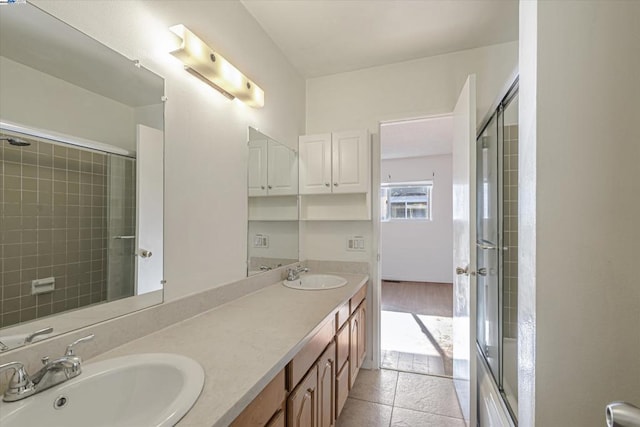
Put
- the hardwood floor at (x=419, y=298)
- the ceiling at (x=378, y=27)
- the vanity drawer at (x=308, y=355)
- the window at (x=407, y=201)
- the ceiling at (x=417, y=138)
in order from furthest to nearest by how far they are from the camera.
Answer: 1. the window at (x=407, y=201)
2. the hardwood floor at (x=419, y=298)
3. the ceiling at (x=417, y=138)
4. the ceiling at (x=378, y=27)
5. the vanity drawer at (x=308, y=355)

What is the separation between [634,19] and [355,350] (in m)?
2.02

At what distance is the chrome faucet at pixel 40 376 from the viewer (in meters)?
0.64

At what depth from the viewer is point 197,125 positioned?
1.37 m

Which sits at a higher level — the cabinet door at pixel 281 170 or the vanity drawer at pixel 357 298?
the cabinet door at pixel 281 170

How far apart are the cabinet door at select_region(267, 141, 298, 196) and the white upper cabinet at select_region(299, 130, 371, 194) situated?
3.3 inches

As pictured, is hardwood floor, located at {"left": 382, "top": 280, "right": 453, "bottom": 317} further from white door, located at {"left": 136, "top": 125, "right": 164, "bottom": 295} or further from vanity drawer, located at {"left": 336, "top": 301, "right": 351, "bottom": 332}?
white door, located at {"left": 136, "top": 125, "right": 164, "bottom": 295}

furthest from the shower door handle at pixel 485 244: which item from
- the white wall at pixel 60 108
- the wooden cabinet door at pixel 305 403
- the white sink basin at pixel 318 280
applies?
the white wall at pixel 60 108

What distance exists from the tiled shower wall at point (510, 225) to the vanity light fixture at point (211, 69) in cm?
164

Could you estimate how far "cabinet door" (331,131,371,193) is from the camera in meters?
2.25

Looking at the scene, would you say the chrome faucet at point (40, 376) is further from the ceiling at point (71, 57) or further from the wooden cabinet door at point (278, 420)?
the ceiling at point (71, 57)

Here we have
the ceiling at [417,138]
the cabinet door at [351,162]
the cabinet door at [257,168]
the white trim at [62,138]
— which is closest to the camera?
the white trim at [62,138]

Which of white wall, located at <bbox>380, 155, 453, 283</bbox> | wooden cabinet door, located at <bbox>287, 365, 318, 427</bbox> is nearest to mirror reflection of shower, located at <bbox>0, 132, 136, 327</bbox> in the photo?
wooden cabinet door, located at <bbox>287, 365, 318, 427</bbox>

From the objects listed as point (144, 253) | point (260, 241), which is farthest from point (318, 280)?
point (144, 253)

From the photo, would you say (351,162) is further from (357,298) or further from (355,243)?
(357,298)
